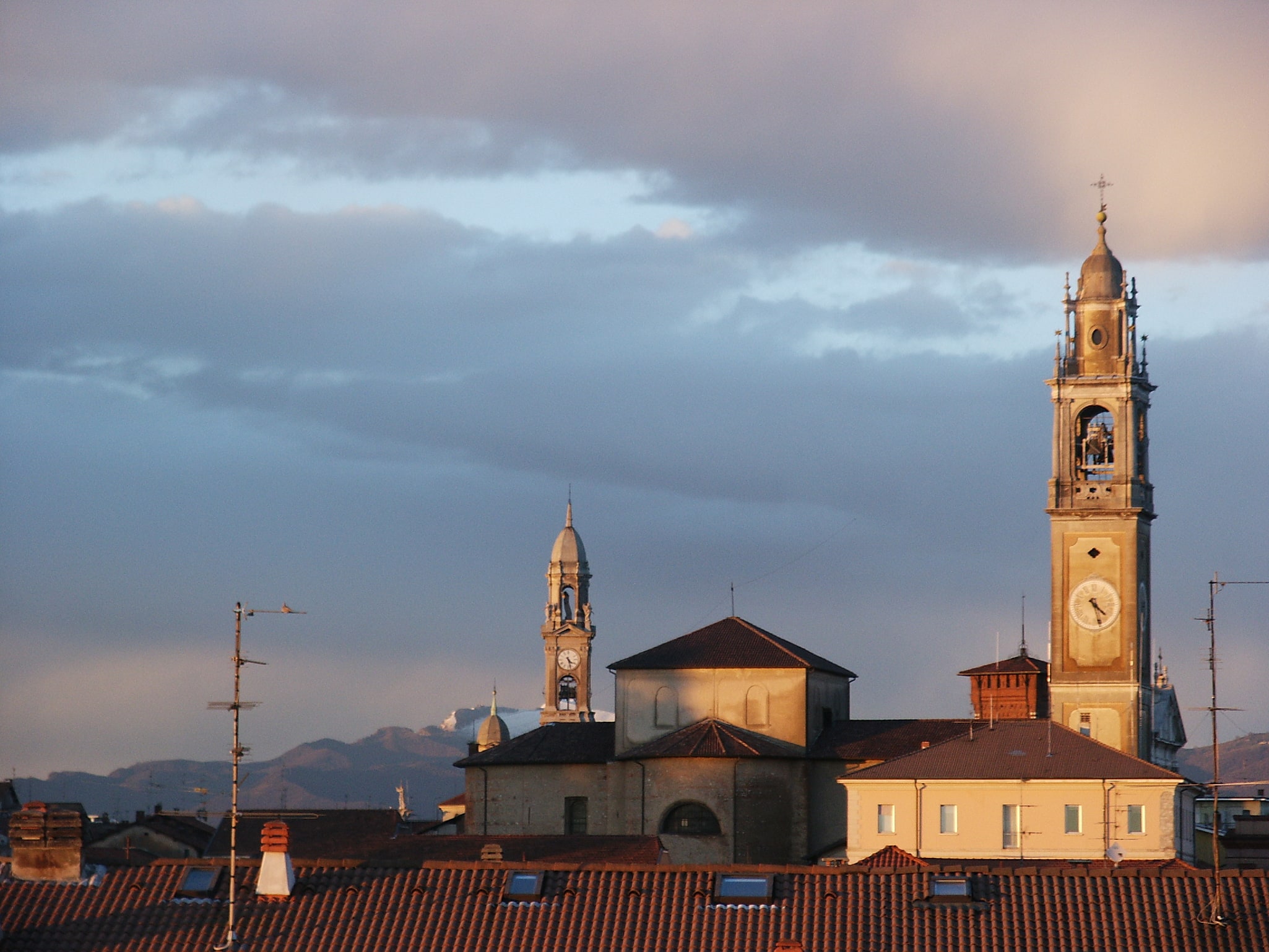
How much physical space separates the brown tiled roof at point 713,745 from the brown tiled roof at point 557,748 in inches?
62.0

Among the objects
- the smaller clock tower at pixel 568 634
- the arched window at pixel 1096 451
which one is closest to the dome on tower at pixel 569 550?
the smaller clock tower at pixel 568 634

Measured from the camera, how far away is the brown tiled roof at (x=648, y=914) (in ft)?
114

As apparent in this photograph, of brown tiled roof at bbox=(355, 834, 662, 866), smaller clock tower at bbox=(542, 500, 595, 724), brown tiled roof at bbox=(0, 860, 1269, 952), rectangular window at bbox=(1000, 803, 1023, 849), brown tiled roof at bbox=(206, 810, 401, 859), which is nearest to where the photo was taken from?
brown tiled roof at bbox=(0, 860, 1269, 952)

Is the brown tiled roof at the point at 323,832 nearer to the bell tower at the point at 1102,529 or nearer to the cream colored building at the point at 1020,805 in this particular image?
the cream colored building at the point at 1020,805

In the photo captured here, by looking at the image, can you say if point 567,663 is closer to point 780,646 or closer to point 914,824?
point 780,646

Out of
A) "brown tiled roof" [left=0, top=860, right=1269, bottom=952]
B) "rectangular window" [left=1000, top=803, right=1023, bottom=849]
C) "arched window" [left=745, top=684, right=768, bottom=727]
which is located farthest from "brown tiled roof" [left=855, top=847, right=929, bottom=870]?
"brown tiled roof" [left=0, top=860, right=1269, bottom=952]

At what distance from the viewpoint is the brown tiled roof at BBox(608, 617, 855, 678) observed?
76.2m

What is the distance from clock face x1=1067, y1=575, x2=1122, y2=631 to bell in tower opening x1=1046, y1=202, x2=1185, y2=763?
29 millimetres

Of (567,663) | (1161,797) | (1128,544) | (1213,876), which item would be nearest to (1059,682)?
(1128,544)

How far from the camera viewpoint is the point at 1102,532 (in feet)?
255

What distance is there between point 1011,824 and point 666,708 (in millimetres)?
13429


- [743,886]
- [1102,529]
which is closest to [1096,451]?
[1102,529]

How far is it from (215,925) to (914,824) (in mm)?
36219

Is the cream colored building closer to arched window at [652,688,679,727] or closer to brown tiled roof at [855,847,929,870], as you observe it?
brown tiled roof at [855,847,929,870]
